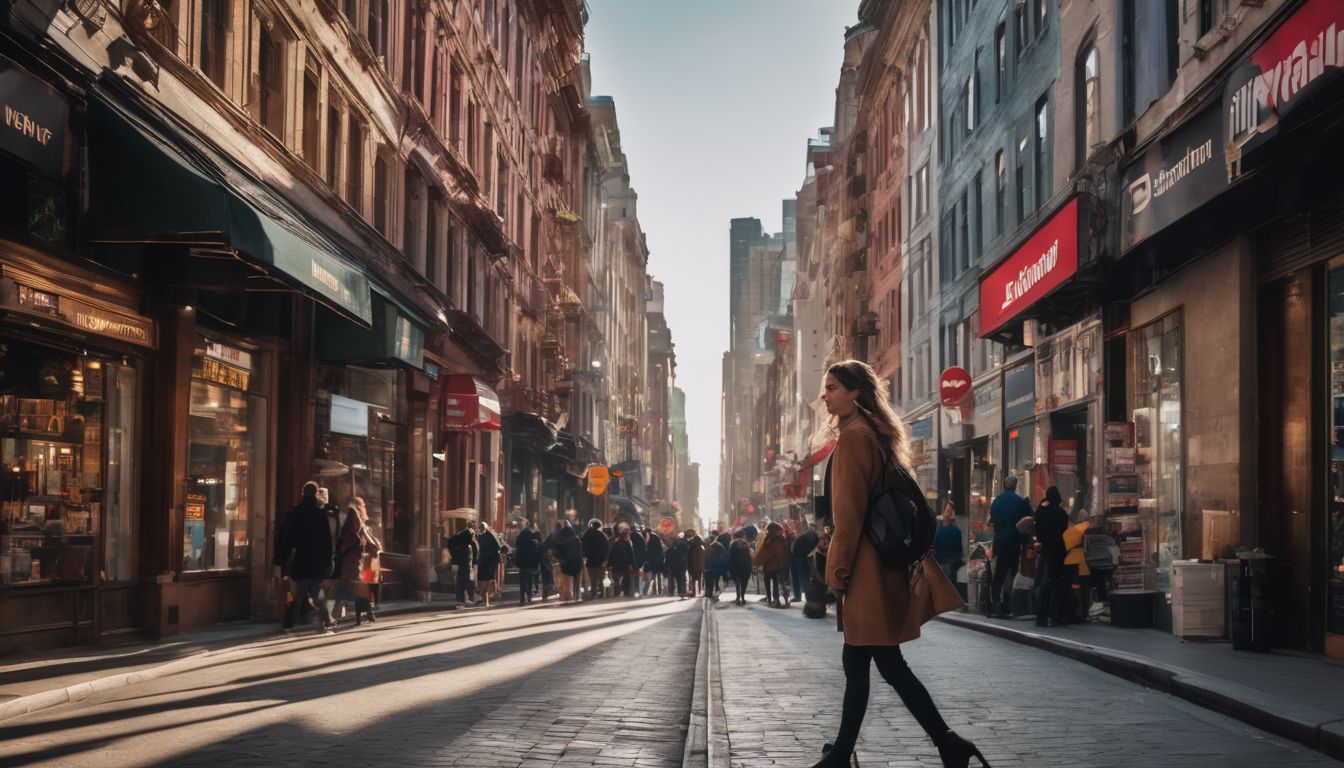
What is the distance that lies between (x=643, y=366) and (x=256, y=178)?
112 metres

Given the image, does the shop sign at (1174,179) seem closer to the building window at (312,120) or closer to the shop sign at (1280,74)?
the shop sign at (1280,74)

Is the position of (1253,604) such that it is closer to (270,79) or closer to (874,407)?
(874,407)

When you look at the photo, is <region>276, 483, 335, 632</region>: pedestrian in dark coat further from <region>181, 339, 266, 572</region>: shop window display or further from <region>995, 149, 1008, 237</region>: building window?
<region>995, 149, 1008, 237</region>: building window

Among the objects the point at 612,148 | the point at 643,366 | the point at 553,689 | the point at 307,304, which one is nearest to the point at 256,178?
the point at 307,304

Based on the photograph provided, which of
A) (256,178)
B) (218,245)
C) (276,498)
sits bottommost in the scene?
(276,498)

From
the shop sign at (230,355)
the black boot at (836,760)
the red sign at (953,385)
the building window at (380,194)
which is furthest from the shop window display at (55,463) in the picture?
the red sign at (953,385)

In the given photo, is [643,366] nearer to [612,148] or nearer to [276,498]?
[612,148]

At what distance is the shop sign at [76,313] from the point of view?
537 inches

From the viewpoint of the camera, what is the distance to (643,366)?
13175 cm

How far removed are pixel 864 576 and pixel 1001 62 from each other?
1065 inches

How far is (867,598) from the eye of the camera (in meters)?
6.91

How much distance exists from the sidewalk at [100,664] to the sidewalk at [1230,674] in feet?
26.2

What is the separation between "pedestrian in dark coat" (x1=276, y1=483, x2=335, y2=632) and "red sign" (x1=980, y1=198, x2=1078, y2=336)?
34.7ft

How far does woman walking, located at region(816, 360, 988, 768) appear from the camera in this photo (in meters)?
6.89
